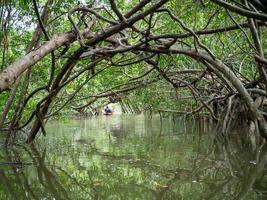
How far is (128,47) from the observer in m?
5.46

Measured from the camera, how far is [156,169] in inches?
215

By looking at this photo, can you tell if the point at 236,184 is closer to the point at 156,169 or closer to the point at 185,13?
the point at 156,169

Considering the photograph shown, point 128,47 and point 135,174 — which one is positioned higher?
point 128,47

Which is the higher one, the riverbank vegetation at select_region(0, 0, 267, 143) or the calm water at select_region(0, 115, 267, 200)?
the riverbank vegetation at select_region(0, 0, 267, 143)

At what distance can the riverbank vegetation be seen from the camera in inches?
188

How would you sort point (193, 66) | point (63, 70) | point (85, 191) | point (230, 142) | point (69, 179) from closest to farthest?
point (85, 191)
point (69, 179)
point (63, 70)
point (230, 142)
point (193, 66)

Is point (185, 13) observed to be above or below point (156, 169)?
above

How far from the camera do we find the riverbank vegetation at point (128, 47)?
478 centimetres

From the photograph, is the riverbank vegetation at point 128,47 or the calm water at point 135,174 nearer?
the calm water at point 135,174

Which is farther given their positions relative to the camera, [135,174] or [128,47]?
[128,47]

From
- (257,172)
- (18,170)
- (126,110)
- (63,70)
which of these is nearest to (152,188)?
(257,172)

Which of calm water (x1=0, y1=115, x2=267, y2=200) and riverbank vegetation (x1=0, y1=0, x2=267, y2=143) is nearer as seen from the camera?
calm water (x1=0, y1=115, x2=267, y2=200)

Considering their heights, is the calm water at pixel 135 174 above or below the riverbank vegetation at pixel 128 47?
below

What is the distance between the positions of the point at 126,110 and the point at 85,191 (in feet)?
90.4
